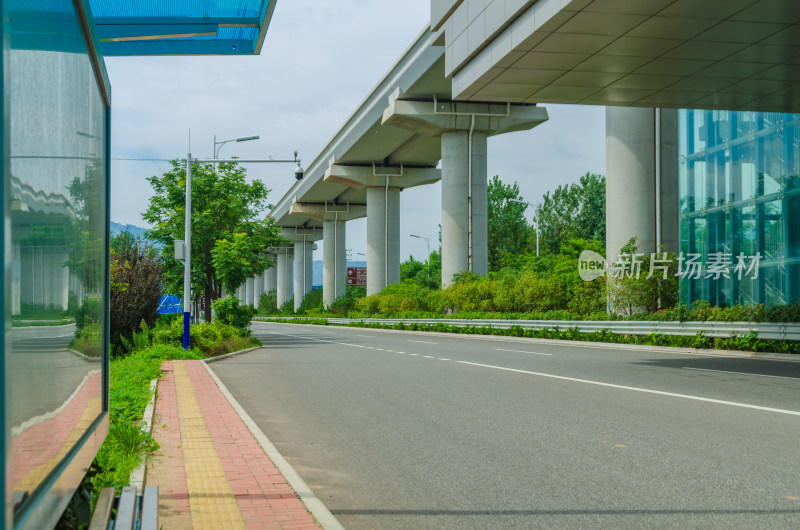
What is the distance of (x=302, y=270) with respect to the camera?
357ft

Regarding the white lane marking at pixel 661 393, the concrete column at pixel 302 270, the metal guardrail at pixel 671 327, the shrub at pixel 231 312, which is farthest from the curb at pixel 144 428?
the concrete column at pixel 302 270

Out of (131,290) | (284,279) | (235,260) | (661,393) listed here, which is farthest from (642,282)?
(284,279)

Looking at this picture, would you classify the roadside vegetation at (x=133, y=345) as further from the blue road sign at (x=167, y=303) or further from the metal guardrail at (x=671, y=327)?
the metal guardrail at (x=671, y=327)

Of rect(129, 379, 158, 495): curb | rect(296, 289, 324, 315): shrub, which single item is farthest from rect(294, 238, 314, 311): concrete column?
rect(129, 379, 158, 495): curb

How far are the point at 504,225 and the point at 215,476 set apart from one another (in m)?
82.6

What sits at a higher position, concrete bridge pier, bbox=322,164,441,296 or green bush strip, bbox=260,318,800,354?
concrete bridge pier, bbox=322,164,441,296

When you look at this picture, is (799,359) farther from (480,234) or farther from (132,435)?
(480,234)

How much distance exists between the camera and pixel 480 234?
1966 inches

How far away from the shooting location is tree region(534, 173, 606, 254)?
80.4 metres

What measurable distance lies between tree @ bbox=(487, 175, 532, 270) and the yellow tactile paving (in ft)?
258

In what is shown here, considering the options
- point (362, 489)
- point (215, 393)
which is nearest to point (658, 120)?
point (215, 393)

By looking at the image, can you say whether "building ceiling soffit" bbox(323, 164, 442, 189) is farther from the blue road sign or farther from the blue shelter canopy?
the blue shelter canopy

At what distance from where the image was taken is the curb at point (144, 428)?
626cm

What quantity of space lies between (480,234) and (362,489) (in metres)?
43.6
